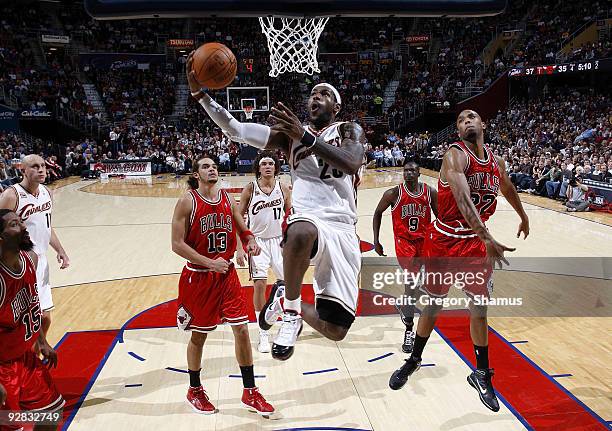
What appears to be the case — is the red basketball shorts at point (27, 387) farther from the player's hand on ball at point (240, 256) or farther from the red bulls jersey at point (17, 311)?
the player's hand on ball at point (240, 256)

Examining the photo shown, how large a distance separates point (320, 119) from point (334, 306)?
3.69 ft

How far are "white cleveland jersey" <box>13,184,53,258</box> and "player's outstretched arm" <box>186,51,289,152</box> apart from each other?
2532mm

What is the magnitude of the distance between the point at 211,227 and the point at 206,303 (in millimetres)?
589

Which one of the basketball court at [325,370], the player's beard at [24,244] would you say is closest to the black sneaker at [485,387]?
the basketball court at [325,370]

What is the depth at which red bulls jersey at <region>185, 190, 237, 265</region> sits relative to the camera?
14.2ft

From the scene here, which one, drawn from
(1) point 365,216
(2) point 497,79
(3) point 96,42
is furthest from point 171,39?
(1) point 365,216

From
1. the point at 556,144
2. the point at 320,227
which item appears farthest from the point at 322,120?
the point at 556,144

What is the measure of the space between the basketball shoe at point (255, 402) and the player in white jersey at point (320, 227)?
1.26m

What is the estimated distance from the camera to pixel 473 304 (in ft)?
14.0

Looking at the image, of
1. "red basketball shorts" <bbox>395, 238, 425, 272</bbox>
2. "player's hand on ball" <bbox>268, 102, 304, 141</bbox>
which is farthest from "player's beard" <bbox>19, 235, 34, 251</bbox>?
"red basketball shorts" <bbox>395, 238, 425, 272</bbox>

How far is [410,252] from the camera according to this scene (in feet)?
19.2

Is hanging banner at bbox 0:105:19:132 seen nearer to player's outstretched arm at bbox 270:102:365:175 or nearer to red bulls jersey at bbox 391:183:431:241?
red bulls jersey at bbox 391:183:431:241

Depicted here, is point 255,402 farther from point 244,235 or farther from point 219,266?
point 244,235

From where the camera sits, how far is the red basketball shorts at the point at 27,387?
3.07 m
